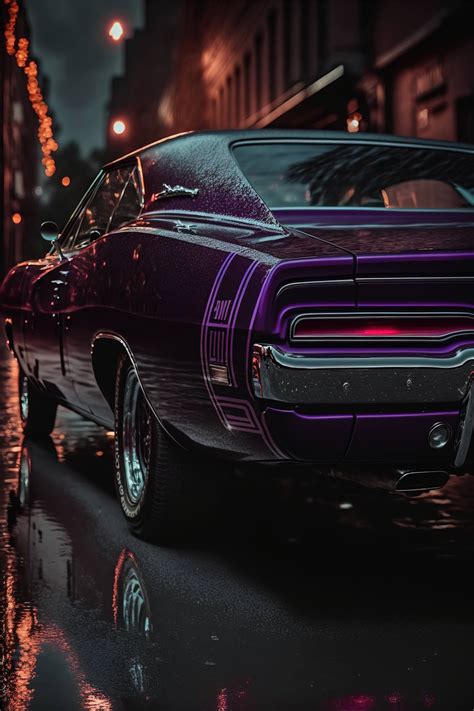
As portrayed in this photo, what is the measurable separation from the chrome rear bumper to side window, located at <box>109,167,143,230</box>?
73.4 inches

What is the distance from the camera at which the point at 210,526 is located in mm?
5453

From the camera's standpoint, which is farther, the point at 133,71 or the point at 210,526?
the point at 133,71

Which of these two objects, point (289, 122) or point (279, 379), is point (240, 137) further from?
point (289, 122)

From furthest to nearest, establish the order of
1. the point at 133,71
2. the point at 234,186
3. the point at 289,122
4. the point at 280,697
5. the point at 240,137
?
the point at 133,71 → the point at 289,122 → the point at 240,137 → the point at 234,186 → the point at 280,697

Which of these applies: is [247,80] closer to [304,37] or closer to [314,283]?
[304,37]

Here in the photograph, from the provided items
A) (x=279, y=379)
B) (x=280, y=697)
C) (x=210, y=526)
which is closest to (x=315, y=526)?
(x=210, y=526)

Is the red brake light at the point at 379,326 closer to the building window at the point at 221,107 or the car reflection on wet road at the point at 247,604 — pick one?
the car reflection on wet road at the point at 247,604

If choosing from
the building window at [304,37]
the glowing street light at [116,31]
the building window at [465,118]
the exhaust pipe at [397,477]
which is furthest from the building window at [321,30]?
the exhaust pipe at [397,477]

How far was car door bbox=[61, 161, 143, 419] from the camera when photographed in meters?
5.60

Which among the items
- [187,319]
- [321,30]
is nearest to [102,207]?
[187,319]

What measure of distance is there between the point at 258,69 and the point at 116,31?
2066cm

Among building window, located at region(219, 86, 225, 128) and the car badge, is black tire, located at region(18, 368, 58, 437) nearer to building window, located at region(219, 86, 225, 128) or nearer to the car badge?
the car badge

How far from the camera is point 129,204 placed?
230 inches

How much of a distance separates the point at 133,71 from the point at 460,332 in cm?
12627
